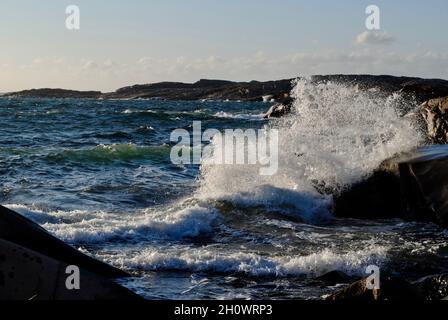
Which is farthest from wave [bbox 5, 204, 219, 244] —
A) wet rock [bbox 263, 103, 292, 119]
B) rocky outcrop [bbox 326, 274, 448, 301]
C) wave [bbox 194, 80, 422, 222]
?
wet rock [bbox 263, 103, 292, 119]

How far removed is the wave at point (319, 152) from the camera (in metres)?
11.9

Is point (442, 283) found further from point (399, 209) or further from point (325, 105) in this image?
point (325, 105)

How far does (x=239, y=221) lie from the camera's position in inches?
420

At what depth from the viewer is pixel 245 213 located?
11.3 m

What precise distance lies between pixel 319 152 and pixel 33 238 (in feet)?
27.4

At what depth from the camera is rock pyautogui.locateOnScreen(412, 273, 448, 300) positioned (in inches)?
220

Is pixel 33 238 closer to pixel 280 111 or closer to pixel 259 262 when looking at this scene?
pixel 259 262

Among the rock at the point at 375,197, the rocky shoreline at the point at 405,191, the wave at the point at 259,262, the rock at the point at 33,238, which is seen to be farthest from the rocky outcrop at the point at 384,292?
the rock at the point at 375,197

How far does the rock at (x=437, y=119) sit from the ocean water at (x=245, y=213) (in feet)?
4.16

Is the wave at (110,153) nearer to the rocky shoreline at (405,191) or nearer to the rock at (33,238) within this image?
the rocky shoreline at (405,191)

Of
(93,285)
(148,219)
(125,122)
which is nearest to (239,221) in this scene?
(148,219)

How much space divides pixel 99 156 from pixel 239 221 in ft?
35.1

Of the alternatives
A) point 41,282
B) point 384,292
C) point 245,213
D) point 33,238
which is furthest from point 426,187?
point 41,282
